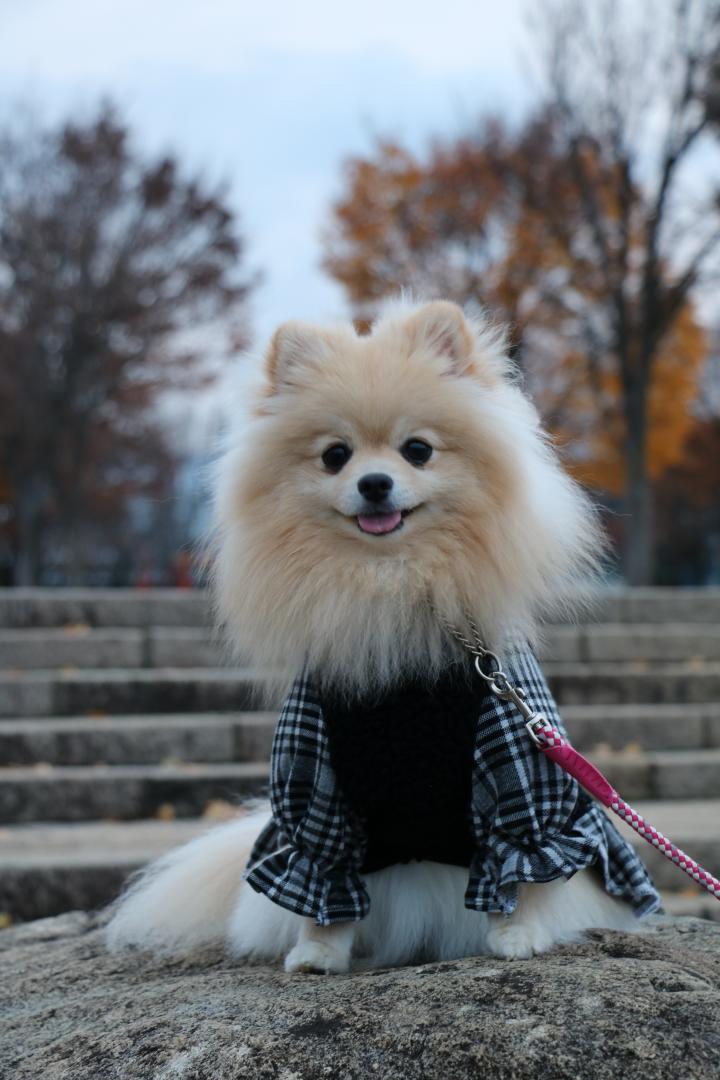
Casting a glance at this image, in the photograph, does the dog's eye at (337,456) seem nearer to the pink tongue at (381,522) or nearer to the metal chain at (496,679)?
the pink tongue at (381,522)

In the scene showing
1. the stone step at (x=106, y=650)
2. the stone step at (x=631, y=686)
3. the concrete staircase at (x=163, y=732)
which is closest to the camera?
the concrete staircase at (x=163, y=732)

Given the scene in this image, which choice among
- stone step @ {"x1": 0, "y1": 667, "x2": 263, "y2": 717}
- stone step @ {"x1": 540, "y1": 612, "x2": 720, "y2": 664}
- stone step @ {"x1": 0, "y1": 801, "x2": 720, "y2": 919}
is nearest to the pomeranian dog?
stone step @ {"x1": 0, "y1": 801, "x2": 720, "y2": 919}

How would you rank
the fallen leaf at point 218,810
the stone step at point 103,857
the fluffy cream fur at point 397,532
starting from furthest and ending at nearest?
the fallen leaf at point 218,810
the stone step at point 103,857
the fluffy cream fur at point 397,532

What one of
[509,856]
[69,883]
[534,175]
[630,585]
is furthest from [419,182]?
[509,856]

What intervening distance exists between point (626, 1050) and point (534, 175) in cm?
1620

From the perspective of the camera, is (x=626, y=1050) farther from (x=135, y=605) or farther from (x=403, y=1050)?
(x=135, y=605)

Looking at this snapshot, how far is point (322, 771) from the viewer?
7.77 ft

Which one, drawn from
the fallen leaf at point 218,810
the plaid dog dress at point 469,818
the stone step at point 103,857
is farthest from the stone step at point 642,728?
the plaid dog dress at point 469,818

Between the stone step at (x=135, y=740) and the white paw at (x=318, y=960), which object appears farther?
the stone step at (x=135, y=740)

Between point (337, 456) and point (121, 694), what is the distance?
3.84m

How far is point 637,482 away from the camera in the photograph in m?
14.5

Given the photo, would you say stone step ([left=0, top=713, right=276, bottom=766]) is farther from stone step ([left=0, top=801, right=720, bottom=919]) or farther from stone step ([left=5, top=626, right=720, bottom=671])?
stone step ([left=5, top=626, right=720, bottom=671])

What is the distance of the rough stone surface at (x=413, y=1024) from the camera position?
1.76 metres

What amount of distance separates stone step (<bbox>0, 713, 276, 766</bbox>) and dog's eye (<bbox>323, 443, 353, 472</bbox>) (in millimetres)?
3158
